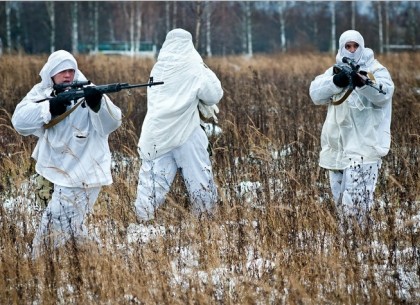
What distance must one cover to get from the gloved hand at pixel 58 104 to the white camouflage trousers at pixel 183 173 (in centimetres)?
144

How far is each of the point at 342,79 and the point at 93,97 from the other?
2.00 m

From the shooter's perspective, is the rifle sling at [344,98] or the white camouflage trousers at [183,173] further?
the white camouflage trousers at [183,173]

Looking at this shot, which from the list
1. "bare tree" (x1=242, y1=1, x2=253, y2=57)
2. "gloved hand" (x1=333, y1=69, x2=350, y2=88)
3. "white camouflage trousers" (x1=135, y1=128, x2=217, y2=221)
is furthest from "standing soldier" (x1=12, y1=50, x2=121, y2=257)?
"bare tree" (x1=242, y1=1, x2=253, y2=57)

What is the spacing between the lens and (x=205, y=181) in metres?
6.64

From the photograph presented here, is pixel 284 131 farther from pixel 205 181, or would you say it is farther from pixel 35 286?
pixel 35 286

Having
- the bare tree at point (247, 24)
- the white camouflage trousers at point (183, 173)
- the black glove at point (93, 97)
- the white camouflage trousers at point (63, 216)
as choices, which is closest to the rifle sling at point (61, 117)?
the black glove at point (93, 97)

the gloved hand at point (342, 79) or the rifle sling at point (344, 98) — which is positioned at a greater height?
the gloved hand at point (342, 79)

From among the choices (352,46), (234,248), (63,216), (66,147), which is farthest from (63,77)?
(352,46)

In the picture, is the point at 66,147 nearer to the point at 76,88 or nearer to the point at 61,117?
the point at 61,117

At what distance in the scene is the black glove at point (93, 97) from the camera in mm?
5066

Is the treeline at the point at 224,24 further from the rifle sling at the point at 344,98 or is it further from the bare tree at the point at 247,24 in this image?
the rifle sling at the point at 344,98

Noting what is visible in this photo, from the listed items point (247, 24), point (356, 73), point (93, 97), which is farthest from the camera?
point (247, 24)

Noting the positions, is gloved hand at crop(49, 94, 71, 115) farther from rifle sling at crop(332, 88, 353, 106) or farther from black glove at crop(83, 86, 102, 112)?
rifle sling at crop(332, 88, 353, 106)

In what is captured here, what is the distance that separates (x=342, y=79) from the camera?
607cm
